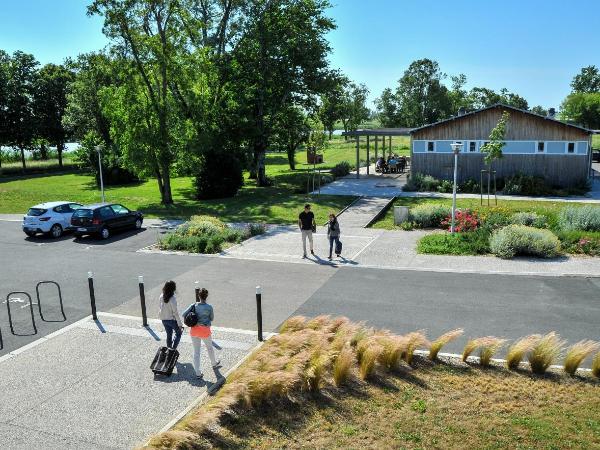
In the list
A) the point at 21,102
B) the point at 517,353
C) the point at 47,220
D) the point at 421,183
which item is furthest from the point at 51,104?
the point at 517,353

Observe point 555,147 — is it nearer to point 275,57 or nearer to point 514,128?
point 514,128

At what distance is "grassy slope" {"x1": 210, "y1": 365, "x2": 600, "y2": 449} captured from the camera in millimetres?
7469

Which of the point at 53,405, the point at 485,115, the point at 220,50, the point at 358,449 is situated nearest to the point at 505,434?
the point at 358,449

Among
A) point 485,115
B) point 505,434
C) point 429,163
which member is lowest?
point 505,434

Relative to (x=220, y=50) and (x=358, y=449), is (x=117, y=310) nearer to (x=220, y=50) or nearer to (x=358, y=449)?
(x=358, y=449)

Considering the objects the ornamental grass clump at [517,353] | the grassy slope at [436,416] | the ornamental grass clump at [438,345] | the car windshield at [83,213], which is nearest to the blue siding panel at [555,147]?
the car windshield at [83,213]

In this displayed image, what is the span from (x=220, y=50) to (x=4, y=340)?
2923 centimetres

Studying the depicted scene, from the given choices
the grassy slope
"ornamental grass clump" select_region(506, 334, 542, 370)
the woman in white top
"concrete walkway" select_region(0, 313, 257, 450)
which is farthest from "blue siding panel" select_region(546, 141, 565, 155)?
the woman in white top

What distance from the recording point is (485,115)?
33.3m

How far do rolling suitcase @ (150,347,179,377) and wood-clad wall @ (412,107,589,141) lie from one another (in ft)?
92.1

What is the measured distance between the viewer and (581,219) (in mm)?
20422

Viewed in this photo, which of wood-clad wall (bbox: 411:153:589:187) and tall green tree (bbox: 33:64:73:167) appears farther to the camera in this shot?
tall green tree (bbox: 33:64:73:167)

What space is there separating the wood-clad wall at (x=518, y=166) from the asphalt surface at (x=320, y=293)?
19.2 meters

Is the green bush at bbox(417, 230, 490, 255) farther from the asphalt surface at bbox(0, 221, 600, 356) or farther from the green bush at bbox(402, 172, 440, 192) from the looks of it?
the green bush at bbox(402, 172, 440, 192)
